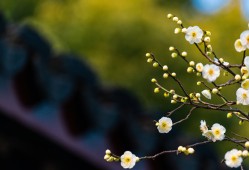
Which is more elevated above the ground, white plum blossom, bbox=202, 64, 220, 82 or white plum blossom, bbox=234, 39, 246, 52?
white plum blossom, bbox=234, 39, 246, 52

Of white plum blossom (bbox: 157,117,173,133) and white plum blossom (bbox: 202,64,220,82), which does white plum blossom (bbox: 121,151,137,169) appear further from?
white plum blossom (bbox: 202,64,220,82)

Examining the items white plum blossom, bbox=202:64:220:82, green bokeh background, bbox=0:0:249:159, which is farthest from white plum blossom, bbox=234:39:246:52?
green bokeh background, bbox=0:0:249:159

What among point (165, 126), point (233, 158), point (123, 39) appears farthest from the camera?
point (123, 39)

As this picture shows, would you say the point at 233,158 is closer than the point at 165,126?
Yes

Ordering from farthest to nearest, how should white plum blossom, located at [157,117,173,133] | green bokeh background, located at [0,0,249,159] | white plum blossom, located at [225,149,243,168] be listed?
green bokeh background, located at [0,0,249,159]
white plum blossom, located at [157,117,173,133]
white plum blossom, located at [225,149,243,168]

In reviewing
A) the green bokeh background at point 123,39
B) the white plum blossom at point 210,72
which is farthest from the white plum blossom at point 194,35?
the green bokeh background at point 123,39

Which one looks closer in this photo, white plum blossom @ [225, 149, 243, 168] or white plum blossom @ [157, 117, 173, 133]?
white plum blossom @ [225, 149, 243, 168]

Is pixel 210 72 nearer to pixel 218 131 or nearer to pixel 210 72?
pixel 210 72

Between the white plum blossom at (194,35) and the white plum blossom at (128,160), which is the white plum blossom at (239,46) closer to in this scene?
the white plum blossom at (194,35)

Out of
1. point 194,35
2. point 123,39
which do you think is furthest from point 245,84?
point 123,39

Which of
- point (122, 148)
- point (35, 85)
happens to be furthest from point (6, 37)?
point (122, 148)

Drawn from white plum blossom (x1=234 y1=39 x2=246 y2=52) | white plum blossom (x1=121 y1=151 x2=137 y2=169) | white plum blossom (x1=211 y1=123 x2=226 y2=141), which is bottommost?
white plum blossom (x1=121 y1=151 x2=137 y2=169)
